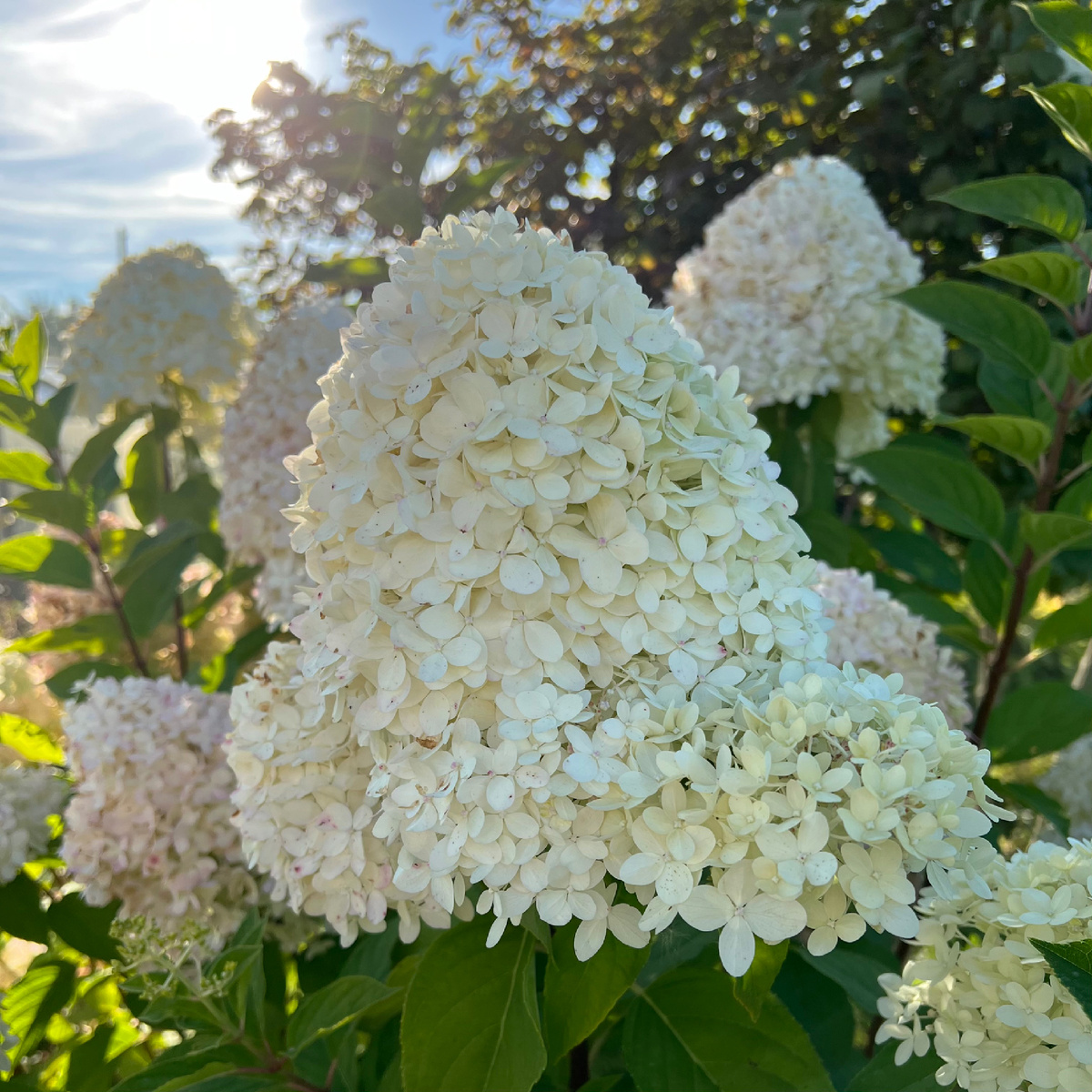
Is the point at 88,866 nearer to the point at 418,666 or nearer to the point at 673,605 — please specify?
the point at 418,666

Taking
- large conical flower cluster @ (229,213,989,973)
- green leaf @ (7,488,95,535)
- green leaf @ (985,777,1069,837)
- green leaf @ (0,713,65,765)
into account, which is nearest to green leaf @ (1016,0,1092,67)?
large conical flower cluster @ (229,213,989,973)

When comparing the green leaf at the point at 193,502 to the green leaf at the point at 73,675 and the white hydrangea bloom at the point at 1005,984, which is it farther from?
the white hydrangea bloom at the point at 1005,984

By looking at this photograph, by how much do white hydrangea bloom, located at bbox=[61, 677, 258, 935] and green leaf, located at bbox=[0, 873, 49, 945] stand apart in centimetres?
14

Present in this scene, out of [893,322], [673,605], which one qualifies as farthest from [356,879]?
[893,322]

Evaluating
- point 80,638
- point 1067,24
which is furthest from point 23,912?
point 1067,24

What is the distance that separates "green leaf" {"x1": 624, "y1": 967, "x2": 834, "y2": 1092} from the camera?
62 centimetres

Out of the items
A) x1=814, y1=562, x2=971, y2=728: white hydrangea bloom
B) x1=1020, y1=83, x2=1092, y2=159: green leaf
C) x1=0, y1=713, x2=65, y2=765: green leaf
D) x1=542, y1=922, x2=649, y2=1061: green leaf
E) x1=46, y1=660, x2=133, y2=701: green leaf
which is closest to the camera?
x1=542, y1=922, x2=649, y2=1061: green leaf

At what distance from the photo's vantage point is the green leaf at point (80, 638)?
4.42 ft

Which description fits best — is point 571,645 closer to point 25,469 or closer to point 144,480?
point 25,469

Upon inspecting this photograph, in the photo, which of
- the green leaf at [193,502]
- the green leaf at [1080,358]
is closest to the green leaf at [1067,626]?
the green leaf at [1080,358]

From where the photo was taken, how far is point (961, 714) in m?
0.99

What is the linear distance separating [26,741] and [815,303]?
1.24m

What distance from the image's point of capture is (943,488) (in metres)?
1.07

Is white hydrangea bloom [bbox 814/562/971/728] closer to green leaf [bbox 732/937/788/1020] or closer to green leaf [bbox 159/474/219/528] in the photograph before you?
green leaf [bbox 732/937/788/1020]
